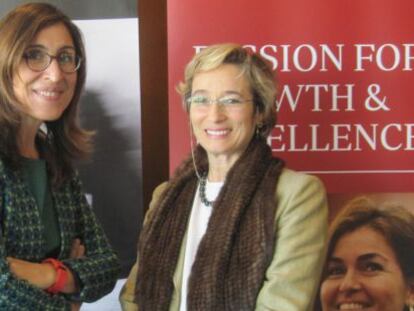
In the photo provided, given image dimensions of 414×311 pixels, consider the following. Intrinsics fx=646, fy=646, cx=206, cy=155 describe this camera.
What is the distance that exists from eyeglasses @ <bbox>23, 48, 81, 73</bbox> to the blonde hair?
1.16ft

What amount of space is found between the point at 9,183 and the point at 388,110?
1.35 m

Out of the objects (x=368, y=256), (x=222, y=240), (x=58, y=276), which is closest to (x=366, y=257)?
(x=368, y=256)

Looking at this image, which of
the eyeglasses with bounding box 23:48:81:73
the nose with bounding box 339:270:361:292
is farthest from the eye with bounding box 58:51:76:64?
the nose with bounding box 339:270:361:292

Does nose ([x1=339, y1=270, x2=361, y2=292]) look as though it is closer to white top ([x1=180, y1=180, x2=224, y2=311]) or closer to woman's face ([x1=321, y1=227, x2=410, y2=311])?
woman's face ([x1=321, y1=227, x2=410, y2=311])

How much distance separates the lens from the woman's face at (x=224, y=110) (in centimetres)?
186

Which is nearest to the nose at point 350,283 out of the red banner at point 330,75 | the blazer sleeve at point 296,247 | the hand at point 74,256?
the red banner at point 330,75

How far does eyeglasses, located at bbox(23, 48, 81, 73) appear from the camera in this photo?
176cm

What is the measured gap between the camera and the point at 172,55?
2385 millimetres

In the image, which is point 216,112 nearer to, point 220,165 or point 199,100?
point 199,100

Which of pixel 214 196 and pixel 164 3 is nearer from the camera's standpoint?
pixel 214 196

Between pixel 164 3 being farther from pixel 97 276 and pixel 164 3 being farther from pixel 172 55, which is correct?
pixel 97 276

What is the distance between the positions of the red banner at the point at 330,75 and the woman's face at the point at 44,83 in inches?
24.1

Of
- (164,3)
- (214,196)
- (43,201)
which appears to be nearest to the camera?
(43,201)

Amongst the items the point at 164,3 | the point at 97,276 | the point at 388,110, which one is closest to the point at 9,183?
the point at 97,276
